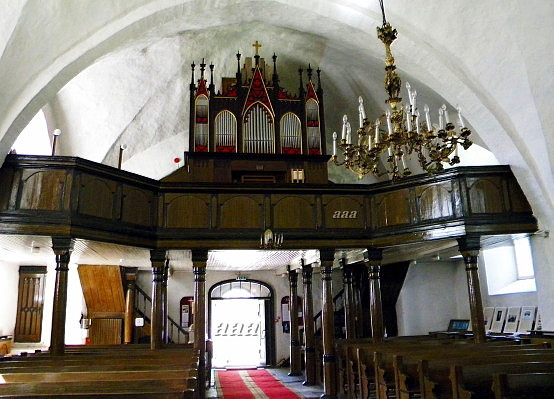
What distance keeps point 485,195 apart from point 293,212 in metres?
4.34

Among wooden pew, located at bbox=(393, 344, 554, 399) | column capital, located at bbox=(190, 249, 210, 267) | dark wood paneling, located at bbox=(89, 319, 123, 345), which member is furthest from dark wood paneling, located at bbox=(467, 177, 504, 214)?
dark wood paneling, located at bbox=(89, 319, 123, 345)

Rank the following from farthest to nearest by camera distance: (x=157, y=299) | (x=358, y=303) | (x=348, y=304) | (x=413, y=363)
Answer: (x=358, y=303), (x=348, y=304), (x=157, y=299), (x=413, y=363)

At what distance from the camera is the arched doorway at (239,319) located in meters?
20.0

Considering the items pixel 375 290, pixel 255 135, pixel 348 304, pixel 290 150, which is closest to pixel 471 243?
pixel 375 290

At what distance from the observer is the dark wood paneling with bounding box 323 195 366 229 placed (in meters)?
11.6

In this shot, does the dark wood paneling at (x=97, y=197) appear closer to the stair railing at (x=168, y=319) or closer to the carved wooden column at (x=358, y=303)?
the stair railing at (x=168, y=319)

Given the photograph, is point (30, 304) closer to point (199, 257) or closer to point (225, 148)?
point (199, 257)

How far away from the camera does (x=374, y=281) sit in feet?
39.0

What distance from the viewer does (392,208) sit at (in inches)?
449

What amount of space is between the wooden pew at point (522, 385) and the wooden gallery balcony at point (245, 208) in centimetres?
571

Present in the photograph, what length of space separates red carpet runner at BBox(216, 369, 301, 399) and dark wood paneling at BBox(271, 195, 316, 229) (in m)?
4.24

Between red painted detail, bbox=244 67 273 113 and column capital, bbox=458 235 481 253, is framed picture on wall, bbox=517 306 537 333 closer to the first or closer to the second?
column capital, bbox=458 235 481 253

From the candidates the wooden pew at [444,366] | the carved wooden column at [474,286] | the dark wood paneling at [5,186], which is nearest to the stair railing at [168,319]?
the dark wood paneling at [5,186]

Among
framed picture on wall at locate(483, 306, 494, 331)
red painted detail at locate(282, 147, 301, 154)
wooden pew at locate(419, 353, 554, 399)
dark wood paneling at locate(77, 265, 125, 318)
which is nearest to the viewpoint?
wooden pew at locate(419, 353, 554, 399)
